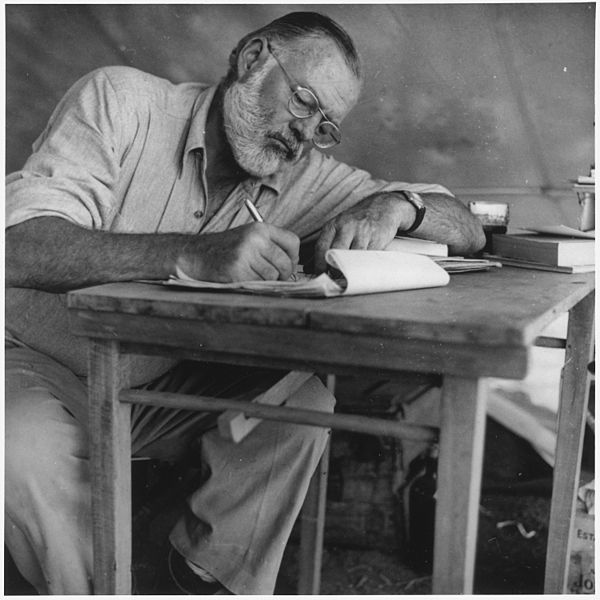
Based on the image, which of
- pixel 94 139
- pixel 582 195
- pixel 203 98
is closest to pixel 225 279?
pixel 94 139

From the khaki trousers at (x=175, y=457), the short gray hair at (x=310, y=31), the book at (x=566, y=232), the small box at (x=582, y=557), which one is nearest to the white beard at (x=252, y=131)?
the short gray hair at (x=310, y=31)

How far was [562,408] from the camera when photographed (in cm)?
165

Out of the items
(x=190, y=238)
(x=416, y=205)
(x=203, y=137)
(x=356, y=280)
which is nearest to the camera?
(x=356, y=280)

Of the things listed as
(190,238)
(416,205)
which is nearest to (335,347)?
(190,238)

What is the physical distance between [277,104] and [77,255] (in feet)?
2.14

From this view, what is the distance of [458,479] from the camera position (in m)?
0.91

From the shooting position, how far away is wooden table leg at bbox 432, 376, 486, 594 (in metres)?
0.89

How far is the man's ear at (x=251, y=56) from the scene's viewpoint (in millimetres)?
1655

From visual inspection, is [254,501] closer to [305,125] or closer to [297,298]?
[297,298]

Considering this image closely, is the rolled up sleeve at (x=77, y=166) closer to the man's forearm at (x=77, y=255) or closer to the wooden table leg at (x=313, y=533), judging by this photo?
the man's forearm at (x=77, y=255)

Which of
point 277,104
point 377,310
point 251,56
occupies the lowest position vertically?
point 377,310

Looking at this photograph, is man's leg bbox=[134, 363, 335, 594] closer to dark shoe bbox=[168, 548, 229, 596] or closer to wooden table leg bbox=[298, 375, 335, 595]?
dark shoe bbox=[168, 548, 229, 596]

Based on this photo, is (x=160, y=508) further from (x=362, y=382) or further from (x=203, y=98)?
(x=203, y=98)

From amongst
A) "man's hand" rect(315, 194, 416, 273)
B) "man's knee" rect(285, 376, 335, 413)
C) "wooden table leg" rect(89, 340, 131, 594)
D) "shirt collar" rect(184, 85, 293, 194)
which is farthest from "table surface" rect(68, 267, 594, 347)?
"shirt collar" rect(184, 85, 293, 194)
